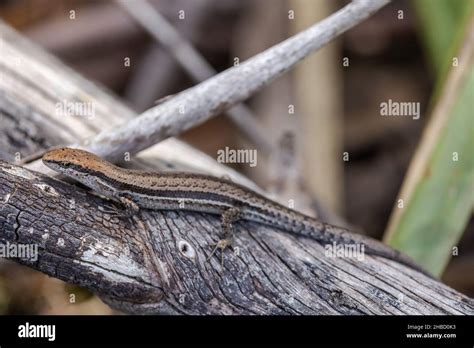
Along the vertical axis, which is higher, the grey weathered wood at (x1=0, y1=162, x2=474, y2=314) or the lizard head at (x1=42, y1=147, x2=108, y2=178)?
the lizard head at (x1=42, y1=147, x2=108, y2=178)

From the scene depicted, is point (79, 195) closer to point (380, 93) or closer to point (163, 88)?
point (163, 88)

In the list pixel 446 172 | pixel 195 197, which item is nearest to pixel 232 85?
pixel 195 197

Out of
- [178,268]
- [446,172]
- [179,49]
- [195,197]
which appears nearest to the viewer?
[178,268]

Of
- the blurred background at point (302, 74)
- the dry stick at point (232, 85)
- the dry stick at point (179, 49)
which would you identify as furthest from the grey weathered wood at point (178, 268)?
the blurred background at point (302, 74)

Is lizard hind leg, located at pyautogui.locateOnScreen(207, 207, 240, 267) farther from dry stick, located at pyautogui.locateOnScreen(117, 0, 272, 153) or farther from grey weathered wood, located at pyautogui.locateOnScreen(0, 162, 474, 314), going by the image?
dry stick, located at pyautogui.locateOnScreen(117, 0, 272, 153)

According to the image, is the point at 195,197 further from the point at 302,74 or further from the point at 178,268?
the point at 302,74

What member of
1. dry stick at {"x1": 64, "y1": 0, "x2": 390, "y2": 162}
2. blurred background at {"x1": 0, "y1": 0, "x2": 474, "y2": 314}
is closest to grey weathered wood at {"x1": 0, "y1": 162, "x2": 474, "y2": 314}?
dry stick at {"x1": 64, "y1": 0, "x2": 390, "y2": 162}
